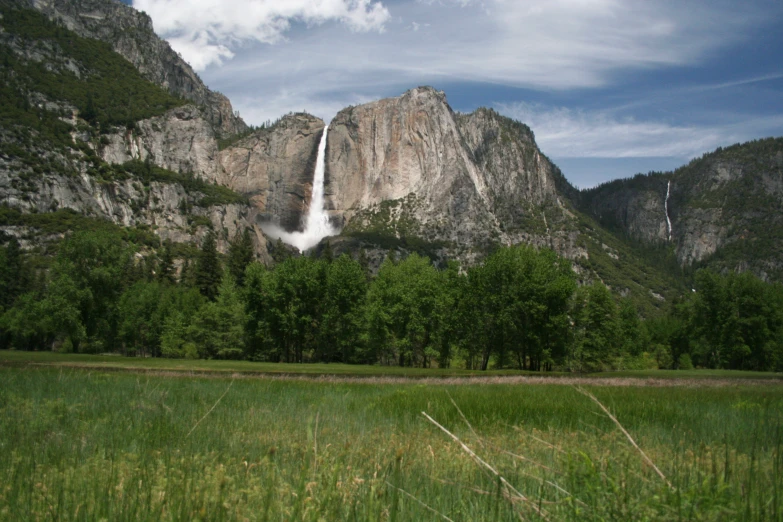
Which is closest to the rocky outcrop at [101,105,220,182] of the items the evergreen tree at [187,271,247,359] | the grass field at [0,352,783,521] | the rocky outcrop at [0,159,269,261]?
the rocky outcrop at [0,159,269,261]

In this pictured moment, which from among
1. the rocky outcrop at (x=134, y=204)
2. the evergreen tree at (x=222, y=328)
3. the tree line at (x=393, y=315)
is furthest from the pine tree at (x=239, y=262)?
the rocky outcrop at (x=134, y=204)

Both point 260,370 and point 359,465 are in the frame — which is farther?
point 260,370

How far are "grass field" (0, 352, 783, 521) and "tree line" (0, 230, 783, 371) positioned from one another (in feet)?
126

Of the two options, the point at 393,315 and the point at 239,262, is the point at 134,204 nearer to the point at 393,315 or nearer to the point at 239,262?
the point at 239,262

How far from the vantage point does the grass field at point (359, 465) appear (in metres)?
2.77

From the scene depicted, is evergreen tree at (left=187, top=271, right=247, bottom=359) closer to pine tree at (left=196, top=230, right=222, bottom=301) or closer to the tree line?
the tree line

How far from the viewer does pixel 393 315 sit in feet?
166

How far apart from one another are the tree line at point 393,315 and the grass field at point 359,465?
38.4 m

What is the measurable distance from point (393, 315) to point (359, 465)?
4625 centimetres

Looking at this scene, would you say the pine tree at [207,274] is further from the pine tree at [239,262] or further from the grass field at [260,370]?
the grass field at [260,370]

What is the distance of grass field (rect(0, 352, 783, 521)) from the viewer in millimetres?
2766

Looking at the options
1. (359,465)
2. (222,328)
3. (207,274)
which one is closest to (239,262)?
(207,274)

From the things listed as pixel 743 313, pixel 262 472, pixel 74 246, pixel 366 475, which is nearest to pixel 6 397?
pixel 262 472

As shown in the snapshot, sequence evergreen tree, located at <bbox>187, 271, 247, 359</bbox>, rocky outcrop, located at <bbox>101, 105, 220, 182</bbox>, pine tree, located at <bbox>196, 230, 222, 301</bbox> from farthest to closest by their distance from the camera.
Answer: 1. rocky outcrop, located at <bbox>101, 105, 220, 182</bbox>
2. pine tree, located at <bbox>196, 230, 222, 301</bbox>
3. evergreen tree, located at <bbox>187, 271, 247, 359</bbox>
